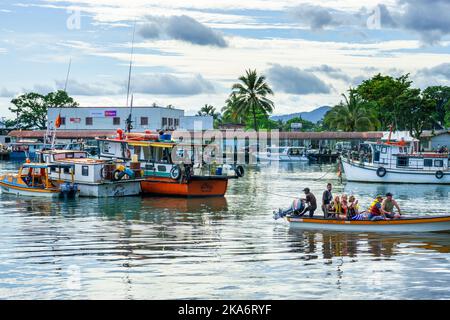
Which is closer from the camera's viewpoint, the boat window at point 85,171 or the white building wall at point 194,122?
the boat window at point 85,171

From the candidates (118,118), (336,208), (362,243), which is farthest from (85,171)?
(118,118)

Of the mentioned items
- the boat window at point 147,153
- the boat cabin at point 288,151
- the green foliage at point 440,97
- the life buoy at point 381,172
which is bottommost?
the life buoy at point 381,172

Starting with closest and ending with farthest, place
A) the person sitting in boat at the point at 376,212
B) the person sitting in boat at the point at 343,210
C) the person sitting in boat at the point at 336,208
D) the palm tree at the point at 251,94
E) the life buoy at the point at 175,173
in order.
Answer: the person sitting in boat at the point at 376,212 < the person sitting in boat at the point at 343,210 < the person sitting in boat at the point at 336,208 < the life buoy at the point at 175,173 < the palm tree at the point at 251,94

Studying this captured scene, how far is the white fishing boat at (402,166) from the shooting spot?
195 ft

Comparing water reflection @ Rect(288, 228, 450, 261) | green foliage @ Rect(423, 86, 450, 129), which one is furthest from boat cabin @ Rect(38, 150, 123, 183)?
green foliage @ Rect(423, 86, 450, 129)

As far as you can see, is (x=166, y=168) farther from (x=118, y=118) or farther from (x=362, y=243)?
(x=118, y=118)

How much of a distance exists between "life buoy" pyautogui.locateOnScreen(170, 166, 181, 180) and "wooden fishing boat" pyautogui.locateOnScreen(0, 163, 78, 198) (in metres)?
5.61

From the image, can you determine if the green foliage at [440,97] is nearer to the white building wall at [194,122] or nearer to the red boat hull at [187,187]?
the white building wall at [194,122]

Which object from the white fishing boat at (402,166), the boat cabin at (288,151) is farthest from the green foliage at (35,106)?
the white fishing boat at (402,166)

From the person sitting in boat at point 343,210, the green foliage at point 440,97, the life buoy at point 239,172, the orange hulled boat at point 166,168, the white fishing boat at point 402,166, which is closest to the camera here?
the person sitting in boat at point 343,210

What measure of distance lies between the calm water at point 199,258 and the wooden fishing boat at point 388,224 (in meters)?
0.39

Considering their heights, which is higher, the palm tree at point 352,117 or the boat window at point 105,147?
the palm tree at point 352,117
